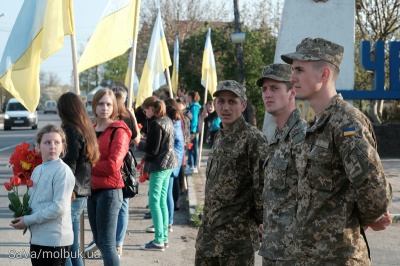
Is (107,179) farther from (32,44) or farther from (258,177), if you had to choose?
(258,177)

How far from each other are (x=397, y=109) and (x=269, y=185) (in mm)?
23746

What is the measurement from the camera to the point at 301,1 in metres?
15.4

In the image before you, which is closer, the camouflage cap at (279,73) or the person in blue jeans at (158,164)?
the camouflage cap at (279,73)

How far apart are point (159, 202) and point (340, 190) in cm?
518

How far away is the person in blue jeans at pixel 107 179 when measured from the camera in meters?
6.28

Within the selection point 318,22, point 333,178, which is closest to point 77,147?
point 333,178

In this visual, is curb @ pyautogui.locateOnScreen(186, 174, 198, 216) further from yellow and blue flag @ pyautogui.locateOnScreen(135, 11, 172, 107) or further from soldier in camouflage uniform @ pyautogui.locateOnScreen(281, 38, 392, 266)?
soldier in camouflage uniform @ pyautogui.locateOnScreen(281, 38, 392, 266)

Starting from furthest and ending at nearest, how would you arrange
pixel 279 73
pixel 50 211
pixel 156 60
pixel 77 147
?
pixel 156 60 → pixel 77 147 → pixel 50 211 → pixel 279 73

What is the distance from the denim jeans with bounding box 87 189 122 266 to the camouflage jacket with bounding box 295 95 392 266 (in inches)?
122

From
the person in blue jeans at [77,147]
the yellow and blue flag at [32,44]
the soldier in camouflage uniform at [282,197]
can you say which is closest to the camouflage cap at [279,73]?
the soldier in camouflage uniform at [282,197]

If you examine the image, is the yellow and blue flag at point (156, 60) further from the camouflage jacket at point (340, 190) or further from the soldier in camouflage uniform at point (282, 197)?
the camouflage jacket at point (340, 190)

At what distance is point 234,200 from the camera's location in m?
4.78

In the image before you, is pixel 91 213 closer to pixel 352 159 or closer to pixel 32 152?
pixel 32 152

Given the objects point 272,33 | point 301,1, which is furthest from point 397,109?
point 301,1
